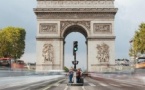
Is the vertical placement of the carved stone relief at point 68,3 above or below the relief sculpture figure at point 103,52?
above

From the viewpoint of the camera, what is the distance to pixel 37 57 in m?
79.3

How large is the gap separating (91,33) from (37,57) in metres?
10.5

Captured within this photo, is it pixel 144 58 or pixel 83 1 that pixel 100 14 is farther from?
pixel 144 58

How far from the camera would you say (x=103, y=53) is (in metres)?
79.1

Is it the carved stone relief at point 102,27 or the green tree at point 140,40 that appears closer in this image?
the carved stone relief at point 102,27

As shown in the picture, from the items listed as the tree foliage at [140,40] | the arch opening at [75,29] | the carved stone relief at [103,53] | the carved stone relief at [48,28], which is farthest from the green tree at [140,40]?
the carved stone relief at [48,28]

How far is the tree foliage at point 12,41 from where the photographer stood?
300ft

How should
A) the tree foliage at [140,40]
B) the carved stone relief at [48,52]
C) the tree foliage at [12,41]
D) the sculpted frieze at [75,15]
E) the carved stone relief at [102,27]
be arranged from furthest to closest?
the tree foliage at [140,40]
the tree foliage at [12,41]
the sculpted frieze at [75,15]
the carved stone relief at [102,27]
the carved stone relief at [48,52]

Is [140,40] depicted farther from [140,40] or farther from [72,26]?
[72,26]

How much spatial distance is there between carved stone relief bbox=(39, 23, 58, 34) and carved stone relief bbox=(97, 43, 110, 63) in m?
8.49

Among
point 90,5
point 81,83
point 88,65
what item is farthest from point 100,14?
point 81,83

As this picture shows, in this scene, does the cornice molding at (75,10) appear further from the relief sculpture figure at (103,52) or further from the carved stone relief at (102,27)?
the relief sculpture figure at (103,52)

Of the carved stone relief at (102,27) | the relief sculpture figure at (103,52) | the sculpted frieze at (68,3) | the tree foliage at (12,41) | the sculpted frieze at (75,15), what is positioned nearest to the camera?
the relief sculpture figure at (103,52)

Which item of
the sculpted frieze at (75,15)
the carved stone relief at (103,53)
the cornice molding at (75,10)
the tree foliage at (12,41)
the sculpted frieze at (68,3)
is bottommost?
the carved stone relief at (103,53)
